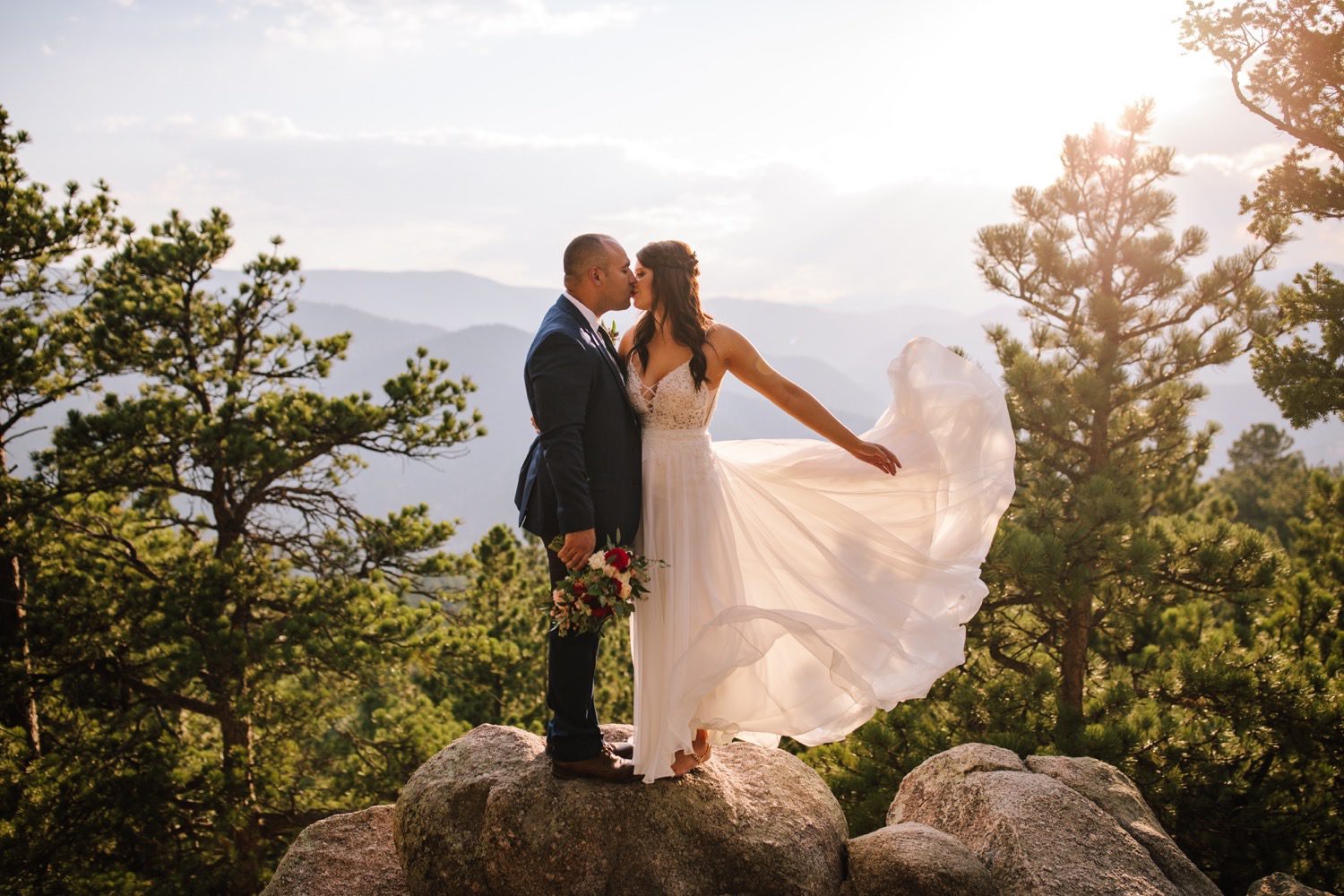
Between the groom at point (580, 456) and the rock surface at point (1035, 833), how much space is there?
6.90 feet

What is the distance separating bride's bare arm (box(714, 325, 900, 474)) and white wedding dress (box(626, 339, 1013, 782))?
8.3 inches

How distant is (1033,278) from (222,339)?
10.9 metres

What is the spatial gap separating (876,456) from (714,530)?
109 centimetres

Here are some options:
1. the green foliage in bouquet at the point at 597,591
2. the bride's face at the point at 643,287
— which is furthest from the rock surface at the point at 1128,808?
the bride's face at the point at 643,287

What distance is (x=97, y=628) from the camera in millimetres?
11227

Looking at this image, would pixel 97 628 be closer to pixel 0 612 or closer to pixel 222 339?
pixel 0 612

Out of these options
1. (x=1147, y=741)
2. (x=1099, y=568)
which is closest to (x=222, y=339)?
(x=1099, y=568)

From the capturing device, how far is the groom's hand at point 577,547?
427 centimetres

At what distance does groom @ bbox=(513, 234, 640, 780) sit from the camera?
4.26 metres

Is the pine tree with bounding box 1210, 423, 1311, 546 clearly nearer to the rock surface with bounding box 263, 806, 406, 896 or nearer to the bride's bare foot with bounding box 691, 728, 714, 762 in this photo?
the bride's bare foot with bounding box 691, 728, 714, 762

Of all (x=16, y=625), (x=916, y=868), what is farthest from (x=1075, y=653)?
(x=16, y=625)

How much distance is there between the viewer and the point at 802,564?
5012 mm

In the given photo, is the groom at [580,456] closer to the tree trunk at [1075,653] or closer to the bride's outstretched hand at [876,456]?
the bride's outstretched hand at [876,456]

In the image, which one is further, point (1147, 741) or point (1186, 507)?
point (1186, 507)
